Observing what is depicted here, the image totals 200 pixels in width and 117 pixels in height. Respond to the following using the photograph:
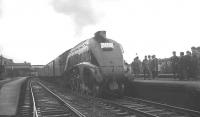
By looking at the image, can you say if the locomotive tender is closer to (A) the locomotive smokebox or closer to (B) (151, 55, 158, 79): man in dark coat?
(A) the locomotive smokebox

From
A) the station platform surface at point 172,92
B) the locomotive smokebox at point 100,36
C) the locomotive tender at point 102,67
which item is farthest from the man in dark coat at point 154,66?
the locomotive smokebox at point 100,36

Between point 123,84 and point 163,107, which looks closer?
point 163,107

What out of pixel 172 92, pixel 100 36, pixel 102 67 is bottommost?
pixel 172 92

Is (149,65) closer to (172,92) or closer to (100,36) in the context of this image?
(100,36)

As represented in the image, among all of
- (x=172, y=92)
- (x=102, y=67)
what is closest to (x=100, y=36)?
(x=102, y=67)

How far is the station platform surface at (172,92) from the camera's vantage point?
368 inches

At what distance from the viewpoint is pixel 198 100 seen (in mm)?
9320

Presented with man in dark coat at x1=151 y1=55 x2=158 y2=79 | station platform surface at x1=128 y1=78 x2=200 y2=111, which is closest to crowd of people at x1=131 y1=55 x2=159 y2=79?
man in dark coat at x1=151 y1=55 x2=158 y2=79

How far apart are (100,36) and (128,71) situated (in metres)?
2.59

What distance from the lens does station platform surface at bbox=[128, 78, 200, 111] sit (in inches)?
368

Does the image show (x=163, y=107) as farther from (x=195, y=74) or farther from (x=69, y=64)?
(x=69, y=64)

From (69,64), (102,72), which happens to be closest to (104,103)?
(102,72)

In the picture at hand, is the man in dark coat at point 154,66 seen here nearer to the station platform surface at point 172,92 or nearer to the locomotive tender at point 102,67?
the station platform surface at point 172,92

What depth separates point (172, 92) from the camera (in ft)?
35.6
